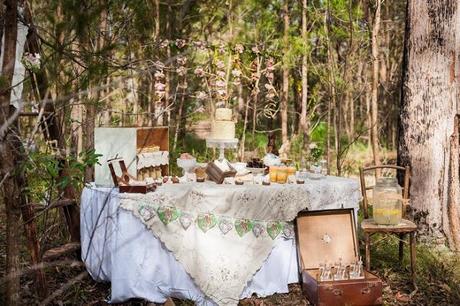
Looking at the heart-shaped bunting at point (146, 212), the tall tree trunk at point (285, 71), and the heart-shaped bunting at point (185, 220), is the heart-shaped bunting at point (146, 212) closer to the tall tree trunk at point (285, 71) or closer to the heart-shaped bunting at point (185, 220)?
the heart-shaped bunting at point (185, 220)

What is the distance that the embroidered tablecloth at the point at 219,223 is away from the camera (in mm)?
4316

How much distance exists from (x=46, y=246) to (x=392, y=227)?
314 cm

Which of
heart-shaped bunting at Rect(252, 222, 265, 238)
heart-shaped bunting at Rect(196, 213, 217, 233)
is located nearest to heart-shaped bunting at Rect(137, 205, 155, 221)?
heart-shaped bunting at Rect(196, 213, 217, 233)

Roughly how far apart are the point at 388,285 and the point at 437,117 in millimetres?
1801

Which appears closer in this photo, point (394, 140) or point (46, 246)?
point (46, 246)

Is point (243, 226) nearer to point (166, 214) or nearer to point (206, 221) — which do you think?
point (206, 221)

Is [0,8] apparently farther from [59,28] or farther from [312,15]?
[312,15]

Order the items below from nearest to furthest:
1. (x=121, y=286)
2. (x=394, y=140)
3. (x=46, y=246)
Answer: (x=121, y=286) → (x=46, y=246) → (x=394, y=140)

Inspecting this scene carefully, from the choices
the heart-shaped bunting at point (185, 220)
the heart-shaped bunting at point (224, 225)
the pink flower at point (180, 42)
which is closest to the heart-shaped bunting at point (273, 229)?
the heart-shaped bunting at point (224, 225)

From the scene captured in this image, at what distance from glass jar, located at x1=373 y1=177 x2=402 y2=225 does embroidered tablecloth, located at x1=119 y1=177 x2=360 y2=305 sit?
59cm

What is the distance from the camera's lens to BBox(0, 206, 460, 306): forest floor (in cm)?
444

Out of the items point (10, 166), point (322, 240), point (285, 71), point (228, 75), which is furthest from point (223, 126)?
point (285, 71)

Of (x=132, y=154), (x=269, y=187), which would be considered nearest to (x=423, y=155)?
(x=269, y=187)

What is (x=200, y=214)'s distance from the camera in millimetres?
4383
